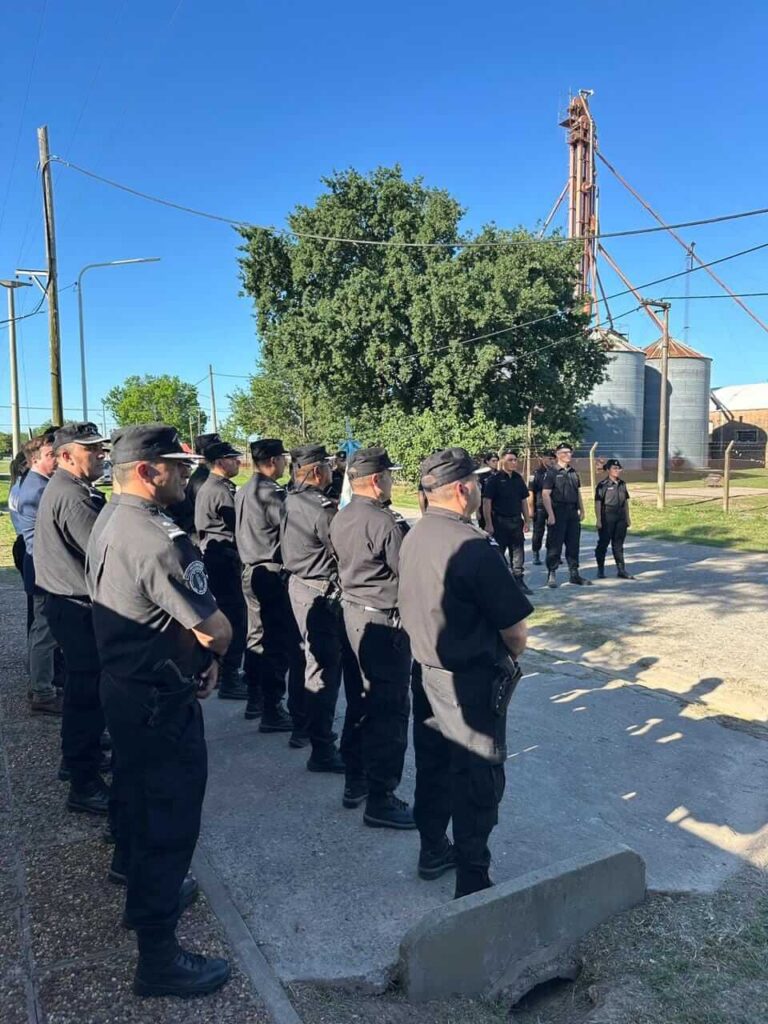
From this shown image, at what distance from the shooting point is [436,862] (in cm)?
324

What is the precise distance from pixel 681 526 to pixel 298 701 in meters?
13.9

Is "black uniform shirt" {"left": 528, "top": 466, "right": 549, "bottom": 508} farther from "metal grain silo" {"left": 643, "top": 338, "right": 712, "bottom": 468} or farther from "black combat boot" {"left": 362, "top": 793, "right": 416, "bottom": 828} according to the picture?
"metal grain silo" {"left": 643, "top": 338, "right": 712, "bottom": 468}

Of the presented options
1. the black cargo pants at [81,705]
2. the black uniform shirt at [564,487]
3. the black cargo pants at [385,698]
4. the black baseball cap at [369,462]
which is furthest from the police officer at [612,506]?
the black cargo pants at [81,705]

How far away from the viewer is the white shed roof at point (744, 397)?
186ft

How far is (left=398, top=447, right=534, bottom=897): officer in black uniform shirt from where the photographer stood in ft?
9.22

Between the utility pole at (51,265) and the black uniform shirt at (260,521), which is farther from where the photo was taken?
the utility pole at (51,265)

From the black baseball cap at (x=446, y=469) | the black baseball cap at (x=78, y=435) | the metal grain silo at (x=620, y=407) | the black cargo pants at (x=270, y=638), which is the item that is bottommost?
the black cargo pants at (x=270, y=638)

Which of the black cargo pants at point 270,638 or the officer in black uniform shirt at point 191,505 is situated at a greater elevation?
the officer in black uniform shirt at point 191,505

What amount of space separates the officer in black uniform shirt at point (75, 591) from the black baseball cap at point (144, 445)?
1.53 meters

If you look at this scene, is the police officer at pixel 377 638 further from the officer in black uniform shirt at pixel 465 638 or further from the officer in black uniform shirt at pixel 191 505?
the officer in black uniform shirt at pixel 191 505

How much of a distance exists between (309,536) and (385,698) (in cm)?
117

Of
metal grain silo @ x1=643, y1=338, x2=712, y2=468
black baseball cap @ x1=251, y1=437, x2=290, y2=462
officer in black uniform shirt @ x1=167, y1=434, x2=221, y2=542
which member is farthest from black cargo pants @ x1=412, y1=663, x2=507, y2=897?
metal grain silo @ x1=643, y1=338, x2=712, y2=468

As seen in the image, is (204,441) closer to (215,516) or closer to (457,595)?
(215,516)

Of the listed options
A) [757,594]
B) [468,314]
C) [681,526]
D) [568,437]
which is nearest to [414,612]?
[757,594]
